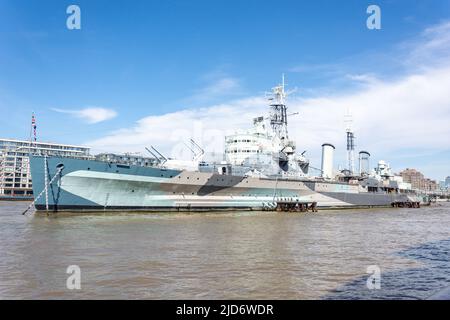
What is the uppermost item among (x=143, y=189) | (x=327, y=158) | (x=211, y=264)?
(x=327, y=158)

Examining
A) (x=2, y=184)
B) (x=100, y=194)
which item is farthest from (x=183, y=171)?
(x=2, y=184)

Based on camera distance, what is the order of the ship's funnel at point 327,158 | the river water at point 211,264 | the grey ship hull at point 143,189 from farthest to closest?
the ship's funnel at point 327,158 → the grey ship hull at point 143,189 → the river water at point 211,264

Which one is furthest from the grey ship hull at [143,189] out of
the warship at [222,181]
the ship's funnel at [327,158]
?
the ship's funnel at [327,158]

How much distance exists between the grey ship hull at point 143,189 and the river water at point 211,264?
872 cm

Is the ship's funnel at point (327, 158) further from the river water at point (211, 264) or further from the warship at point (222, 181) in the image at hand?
the river water at point (211, 264)

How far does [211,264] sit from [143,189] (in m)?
21.4

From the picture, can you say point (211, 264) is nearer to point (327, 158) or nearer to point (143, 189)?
point (143, 189)

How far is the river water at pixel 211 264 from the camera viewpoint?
905 cm

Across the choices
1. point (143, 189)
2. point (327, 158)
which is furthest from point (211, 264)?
point (327, 158)

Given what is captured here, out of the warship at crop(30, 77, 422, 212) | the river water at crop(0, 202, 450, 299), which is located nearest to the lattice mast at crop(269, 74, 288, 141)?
the warship at crop(30, 77, 422, 212)

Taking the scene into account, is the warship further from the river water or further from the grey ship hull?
the river water

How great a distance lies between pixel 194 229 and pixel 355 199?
1739 inches

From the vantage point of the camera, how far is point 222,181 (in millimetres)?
37500

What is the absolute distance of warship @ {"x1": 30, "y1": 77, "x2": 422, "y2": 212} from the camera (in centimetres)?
2872
